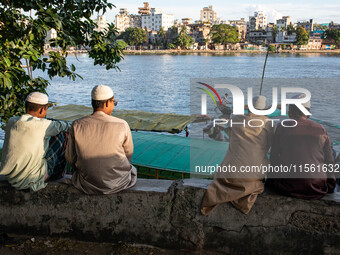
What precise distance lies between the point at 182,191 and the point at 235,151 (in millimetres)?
580

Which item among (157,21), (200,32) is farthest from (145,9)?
(200,32)

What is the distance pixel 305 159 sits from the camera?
303cm

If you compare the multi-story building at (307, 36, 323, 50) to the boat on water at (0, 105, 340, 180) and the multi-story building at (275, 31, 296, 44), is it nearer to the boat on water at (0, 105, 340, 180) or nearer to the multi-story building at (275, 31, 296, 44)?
the multi-story building at (275, 31, 296, 44)

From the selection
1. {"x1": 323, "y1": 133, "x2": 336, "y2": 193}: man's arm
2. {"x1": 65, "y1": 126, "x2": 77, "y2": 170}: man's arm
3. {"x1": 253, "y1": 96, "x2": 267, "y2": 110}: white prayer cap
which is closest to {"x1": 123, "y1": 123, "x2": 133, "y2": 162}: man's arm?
{"x1": 65, "y1": 126, "x2": 77, "y2": 170}: man's arm

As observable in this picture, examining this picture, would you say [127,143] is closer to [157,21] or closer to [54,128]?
[54,128]

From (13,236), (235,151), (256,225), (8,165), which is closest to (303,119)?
(235,151)

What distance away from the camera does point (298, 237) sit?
3012 mm

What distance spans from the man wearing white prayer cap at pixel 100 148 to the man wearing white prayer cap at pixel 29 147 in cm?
29

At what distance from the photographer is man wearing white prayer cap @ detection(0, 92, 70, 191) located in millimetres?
3270

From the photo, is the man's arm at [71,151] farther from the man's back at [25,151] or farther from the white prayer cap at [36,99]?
the white prayer cap at [36,99]

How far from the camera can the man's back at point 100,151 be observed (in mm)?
3156

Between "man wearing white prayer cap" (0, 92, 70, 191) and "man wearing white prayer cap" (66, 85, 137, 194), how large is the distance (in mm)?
287

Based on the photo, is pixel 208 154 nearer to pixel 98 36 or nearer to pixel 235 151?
pixel 98 36

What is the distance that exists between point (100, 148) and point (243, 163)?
1235 mm
